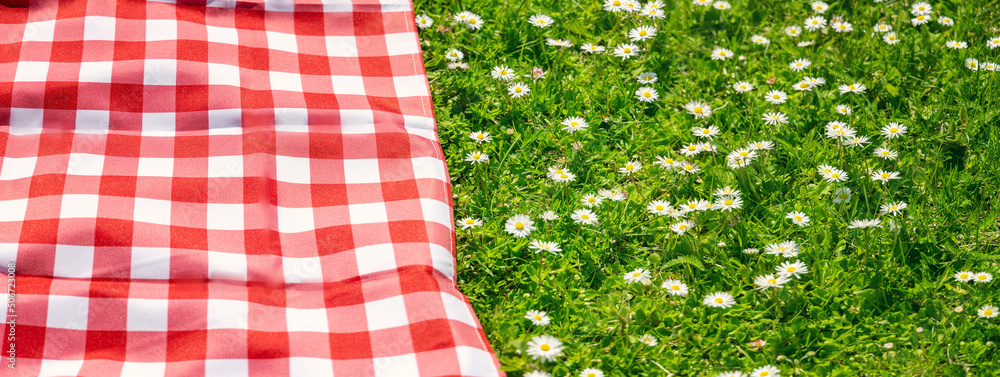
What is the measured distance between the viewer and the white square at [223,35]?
2264 millimetres

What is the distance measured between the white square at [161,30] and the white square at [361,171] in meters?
0.66

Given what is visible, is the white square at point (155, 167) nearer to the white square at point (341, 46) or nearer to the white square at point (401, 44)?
the white square at point (341, 46)

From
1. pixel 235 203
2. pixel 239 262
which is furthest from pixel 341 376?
pixel 235 203

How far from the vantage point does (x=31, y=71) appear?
2.10 meters

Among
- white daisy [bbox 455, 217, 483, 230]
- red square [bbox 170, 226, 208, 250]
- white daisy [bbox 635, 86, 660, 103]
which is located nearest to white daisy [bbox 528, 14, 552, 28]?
white daisy [bbox 635, 86, 660, 103]

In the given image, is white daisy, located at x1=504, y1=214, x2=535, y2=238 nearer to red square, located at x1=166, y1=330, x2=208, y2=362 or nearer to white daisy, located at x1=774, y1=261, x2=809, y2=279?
white daisy, located at x1=774, y1=261, x2=809, y2=279

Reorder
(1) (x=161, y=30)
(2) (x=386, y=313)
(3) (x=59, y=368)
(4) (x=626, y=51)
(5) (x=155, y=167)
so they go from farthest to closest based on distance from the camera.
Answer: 1. (4) (x=626, y=51)
2. (1) (x=161, y=30)
3. (5) (x=155, y=167)
4. (2) (x=386, y=313)
5. (3) (x=59, y=368)

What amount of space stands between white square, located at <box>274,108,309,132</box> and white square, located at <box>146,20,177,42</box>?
1.32 feet

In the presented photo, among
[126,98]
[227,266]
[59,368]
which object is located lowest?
[59,368]

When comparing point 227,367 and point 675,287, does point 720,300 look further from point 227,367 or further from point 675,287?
point 227,367

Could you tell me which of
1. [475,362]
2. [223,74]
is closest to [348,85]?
[223,74]

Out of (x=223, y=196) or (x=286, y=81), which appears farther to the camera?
(x=286, y=81)

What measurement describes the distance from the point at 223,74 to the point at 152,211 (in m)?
0.49

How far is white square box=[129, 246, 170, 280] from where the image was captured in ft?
5.73
